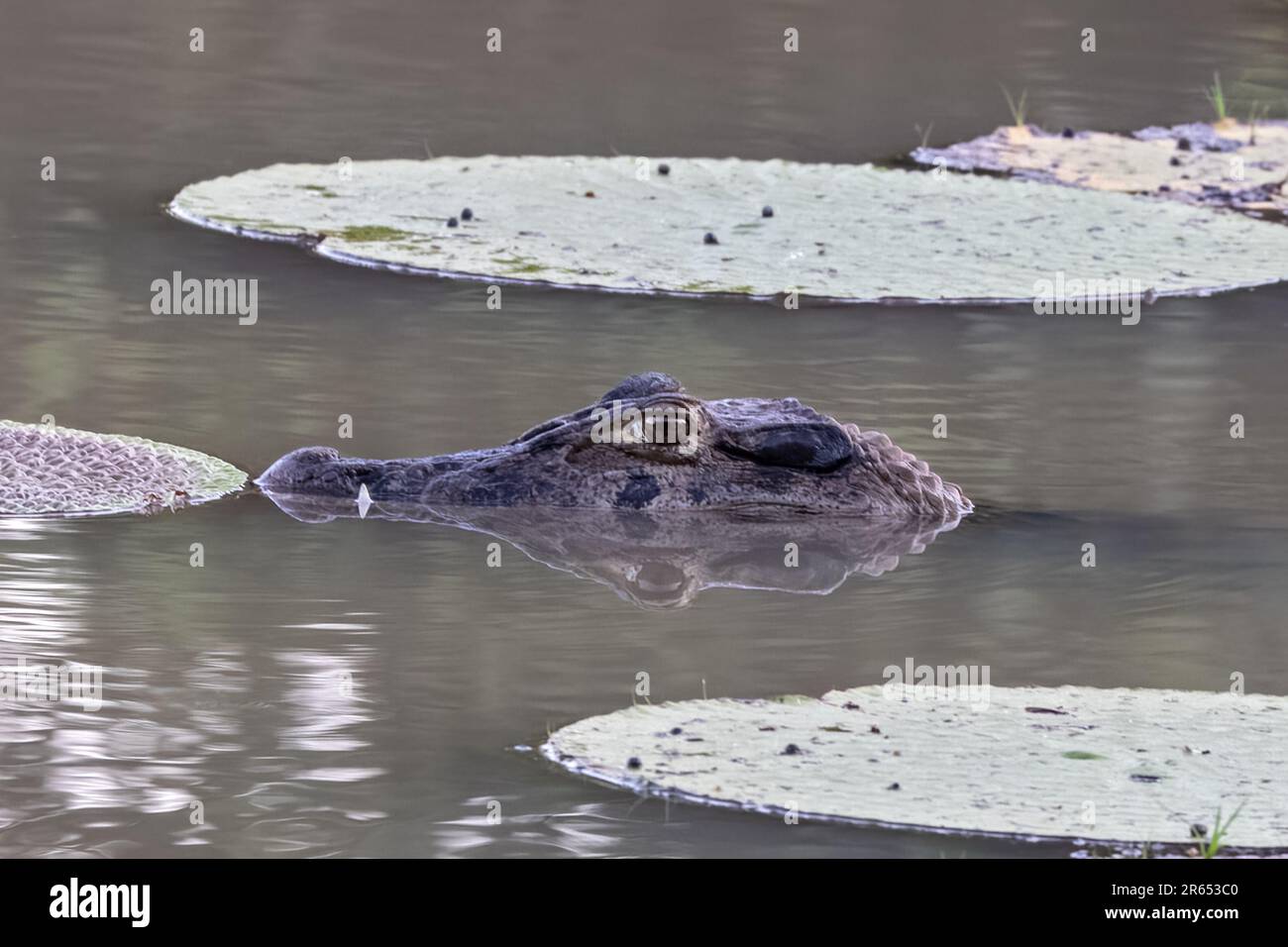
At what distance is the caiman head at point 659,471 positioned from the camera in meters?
9.59

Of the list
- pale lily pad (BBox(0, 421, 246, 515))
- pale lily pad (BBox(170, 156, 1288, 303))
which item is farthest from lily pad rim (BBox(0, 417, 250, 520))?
pale lily pad (BBox(170, 156, 1288, 303))

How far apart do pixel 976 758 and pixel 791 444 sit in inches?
133

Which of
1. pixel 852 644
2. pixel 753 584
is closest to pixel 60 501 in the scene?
pixel 753 584

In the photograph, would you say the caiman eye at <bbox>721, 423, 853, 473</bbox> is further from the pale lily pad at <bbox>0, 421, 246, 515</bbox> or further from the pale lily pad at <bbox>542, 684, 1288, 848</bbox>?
the pale lily pad at <bbox>542, 684, 1288, 848</bbox>

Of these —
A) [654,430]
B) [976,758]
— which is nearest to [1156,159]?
[654,430]

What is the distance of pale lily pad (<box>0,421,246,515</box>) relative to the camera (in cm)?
934

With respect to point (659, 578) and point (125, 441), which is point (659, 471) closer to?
point (659, 578)

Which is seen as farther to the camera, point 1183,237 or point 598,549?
point 1183,237

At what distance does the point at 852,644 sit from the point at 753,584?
96 cm

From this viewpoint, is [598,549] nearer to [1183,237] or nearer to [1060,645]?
[1060,645]

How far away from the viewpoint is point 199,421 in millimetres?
10594

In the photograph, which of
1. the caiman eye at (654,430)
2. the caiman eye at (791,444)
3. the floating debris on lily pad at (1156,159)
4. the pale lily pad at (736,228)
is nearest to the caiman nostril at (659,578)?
the caiman eye at (654,430)

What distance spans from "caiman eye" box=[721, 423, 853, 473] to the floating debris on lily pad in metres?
7.69

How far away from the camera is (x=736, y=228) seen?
15117 mm
